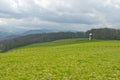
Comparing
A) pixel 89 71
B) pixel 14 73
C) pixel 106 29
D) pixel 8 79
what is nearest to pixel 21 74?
pixel 14 73

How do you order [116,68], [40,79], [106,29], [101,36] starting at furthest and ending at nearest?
[106,29] < [101,36] < [116,68] < [40,79]

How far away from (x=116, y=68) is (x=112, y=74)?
352 centimetres

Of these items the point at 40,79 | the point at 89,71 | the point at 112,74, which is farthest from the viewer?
the point at 89,71

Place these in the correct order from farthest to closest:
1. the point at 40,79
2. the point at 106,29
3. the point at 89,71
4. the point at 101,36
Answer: the point at 106,29 < the point at 101,36 < the point at 89,71 < the point at 40,79

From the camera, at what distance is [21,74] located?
22.2 metres

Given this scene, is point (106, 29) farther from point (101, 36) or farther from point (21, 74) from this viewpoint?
point (21, 74)

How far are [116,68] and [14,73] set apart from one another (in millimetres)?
8620

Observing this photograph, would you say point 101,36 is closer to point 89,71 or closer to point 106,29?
point 106,29

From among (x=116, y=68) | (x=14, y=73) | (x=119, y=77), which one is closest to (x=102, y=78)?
(x=119, y=77)

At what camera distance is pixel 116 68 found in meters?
25.2

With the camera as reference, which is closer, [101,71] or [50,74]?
[50,74]

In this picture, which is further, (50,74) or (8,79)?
(50,74)

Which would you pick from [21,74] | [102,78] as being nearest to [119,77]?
[102,78]

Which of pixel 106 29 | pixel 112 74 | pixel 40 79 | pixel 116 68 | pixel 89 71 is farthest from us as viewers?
pixel 106 29
